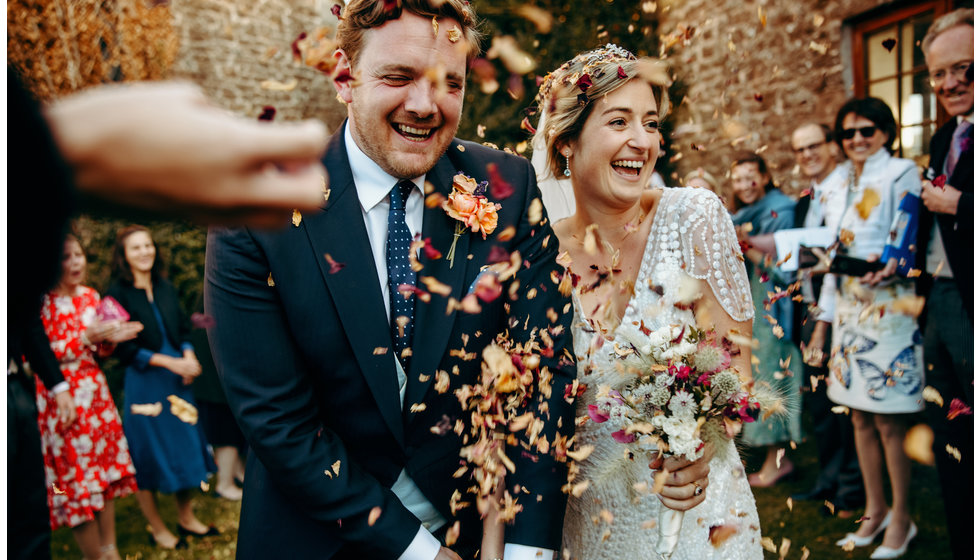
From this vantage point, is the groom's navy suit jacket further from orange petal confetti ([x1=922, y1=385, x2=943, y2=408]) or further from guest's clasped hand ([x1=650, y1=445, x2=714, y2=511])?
orange petal confetti ([x1=922, y1=385, x2=943, y2=408])

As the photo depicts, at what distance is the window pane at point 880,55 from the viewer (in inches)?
249

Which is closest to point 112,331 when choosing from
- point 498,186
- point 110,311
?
point 110,311

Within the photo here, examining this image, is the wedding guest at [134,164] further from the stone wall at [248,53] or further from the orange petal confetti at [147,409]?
the stone wall at [248,53]

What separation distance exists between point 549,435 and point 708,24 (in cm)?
784

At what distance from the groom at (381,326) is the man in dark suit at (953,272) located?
2.57m

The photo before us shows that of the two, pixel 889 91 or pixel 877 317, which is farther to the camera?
pixel 889 91

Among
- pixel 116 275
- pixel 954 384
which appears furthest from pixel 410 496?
pixel 116 275

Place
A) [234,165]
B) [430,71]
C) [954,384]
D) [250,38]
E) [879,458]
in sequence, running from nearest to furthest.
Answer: [234,165]
[430,71]
[954,384]
[879,458]
[250,38]

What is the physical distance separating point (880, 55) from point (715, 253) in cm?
532

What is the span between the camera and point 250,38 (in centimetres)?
1130

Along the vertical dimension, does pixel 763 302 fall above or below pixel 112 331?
below

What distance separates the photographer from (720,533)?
91.4 inches

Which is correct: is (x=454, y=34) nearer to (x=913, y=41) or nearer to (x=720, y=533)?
(x=720, y=533)

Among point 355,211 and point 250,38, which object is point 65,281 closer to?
point 355,211
